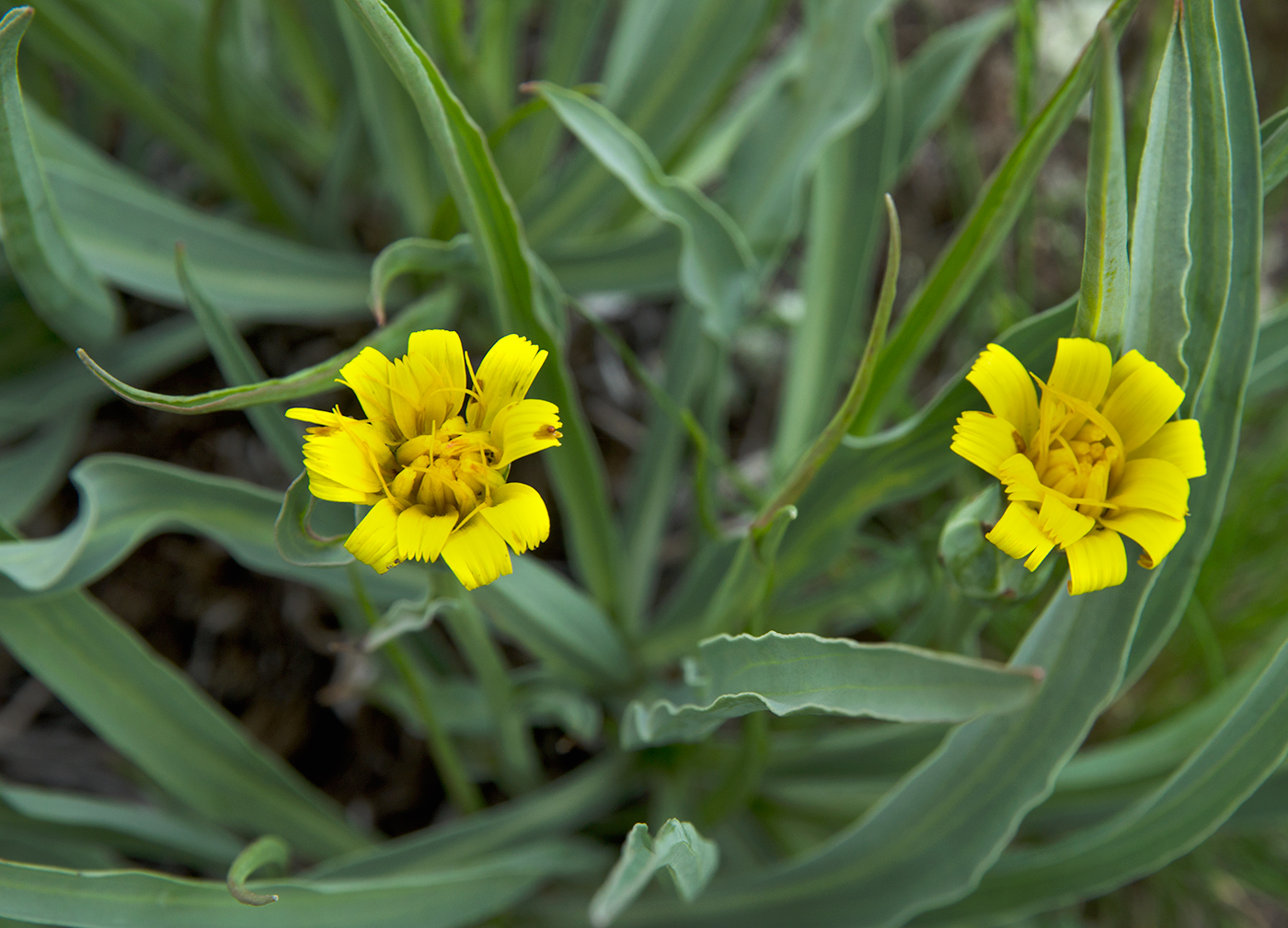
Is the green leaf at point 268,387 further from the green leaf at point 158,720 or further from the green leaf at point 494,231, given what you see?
the green leaf at point 158,720

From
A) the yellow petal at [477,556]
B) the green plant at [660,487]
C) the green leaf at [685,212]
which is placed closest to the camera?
the yellow petal at [477,556]

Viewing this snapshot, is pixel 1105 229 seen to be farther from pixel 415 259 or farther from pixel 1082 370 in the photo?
pixel 415 259

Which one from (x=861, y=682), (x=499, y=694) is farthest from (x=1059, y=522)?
(x=499, y=694)

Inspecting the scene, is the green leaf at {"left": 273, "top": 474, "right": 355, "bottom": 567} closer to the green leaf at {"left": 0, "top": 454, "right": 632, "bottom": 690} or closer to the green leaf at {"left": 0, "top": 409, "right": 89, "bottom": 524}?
the green leaf at {"left": 0, "top": 454, "right": 632, "bottom": 690}

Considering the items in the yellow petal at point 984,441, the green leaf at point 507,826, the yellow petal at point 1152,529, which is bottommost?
the green leaf at point 507,826

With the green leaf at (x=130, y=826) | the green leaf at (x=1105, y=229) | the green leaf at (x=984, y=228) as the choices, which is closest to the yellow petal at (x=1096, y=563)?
the green leaf at (x=1105, y=229)

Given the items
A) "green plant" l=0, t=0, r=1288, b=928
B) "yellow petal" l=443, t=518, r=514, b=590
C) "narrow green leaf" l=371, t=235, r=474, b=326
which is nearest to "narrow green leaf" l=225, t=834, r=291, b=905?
"green plant" l=0, t=0, r=1288, b=928
